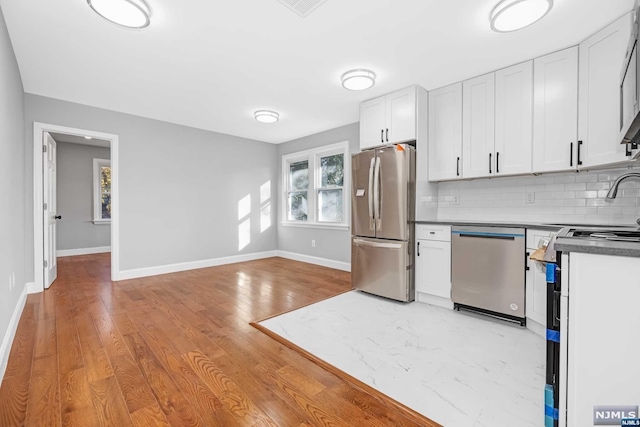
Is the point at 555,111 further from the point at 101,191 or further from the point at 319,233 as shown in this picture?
the point at 101,191

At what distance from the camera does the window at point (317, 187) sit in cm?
512

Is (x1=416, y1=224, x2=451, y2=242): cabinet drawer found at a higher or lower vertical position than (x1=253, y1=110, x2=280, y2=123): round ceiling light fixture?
lower

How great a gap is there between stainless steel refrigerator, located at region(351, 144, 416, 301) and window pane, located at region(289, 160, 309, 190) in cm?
228

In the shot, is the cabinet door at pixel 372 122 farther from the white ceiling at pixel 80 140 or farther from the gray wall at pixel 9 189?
the white ceiling at pixel 80 140

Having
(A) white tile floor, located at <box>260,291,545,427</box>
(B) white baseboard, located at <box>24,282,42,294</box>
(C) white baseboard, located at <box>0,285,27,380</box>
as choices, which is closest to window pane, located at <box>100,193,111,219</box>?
(B) white baseboard, located at <box>24,282,42,294</box>

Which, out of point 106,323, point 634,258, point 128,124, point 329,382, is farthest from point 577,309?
point 128,124

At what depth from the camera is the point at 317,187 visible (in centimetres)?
551

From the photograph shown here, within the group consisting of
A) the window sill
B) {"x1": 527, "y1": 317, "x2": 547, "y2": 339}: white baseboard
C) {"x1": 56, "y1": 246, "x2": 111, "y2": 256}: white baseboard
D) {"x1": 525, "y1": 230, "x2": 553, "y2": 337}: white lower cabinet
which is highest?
the window sill

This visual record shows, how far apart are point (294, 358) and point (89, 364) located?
1423 millimetres

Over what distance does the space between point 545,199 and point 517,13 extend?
178cm

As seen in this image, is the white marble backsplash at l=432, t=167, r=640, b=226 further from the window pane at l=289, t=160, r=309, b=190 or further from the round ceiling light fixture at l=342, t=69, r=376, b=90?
the window pane at l=289, t=160, r=309, b=190

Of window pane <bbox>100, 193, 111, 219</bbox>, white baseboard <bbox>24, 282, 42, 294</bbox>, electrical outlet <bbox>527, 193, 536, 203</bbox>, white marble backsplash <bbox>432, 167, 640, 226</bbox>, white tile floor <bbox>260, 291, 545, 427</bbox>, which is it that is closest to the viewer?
white tile floor <bbox>260, 291, 545, 427</bbox>

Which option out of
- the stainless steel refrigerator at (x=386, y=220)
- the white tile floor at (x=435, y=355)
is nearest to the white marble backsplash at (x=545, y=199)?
the stainless steel refrigerator at (x=386, y=220)

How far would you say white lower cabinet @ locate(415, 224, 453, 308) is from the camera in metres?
3.05
